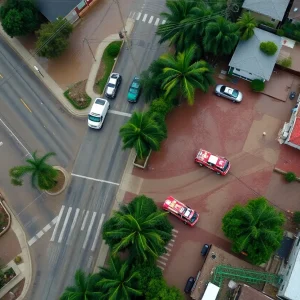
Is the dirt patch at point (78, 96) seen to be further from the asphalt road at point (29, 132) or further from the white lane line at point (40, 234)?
the white lane line at point (40, 234)

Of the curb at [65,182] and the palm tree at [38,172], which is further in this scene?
the curb at [65,182]

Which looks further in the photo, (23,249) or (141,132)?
(23,249)

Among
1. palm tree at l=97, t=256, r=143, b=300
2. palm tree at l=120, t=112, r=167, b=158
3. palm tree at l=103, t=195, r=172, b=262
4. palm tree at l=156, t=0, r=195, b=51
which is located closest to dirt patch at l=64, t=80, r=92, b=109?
palm tree at l=120, t=112, r=167, b=158

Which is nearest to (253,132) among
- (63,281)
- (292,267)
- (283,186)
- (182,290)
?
(283,186)

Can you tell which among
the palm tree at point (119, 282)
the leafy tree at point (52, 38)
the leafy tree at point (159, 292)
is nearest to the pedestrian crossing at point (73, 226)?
the palm tree at point (119, 282)

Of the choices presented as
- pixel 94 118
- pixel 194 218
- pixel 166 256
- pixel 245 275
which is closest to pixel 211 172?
pixel 194 218

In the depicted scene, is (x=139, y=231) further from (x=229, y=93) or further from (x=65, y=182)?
(x=229, y=93)

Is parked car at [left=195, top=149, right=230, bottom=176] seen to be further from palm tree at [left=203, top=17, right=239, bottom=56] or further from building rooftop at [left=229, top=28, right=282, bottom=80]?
palm tree at [left=203, top=17, right=239, bottom=56]
